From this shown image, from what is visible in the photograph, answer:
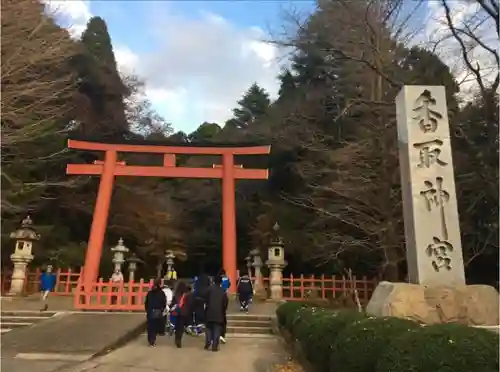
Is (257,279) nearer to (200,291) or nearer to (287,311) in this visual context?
(287,311)

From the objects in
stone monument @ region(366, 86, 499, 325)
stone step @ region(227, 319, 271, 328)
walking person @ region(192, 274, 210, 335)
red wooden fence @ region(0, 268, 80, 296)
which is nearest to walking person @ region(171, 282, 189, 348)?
walking person @ region(192, 274, 210, 335)

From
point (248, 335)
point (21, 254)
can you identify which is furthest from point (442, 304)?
point (21, 254)

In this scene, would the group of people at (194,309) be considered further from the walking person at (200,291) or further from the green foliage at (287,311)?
the green foliage at (287,311)

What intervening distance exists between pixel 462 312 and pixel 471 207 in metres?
9.20

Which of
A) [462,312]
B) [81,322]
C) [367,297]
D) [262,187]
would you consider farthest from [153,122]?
[462,312]

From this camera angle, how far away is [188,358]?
24.6ft

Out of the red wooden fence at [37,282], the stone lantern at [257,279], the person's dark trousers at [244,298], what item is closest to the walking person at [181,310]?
the person's dark trousers at [244,298]

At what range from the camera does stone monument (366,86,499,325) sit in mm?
6703

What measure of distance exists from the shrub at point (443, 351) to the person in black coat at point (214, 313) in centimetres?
500

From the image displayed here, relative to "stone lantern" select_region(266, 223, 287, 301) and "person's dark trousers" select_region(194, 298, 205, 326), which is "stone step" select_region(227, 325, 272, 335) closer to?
"person's dark trousers" select_region(194, 298, 205, 326)

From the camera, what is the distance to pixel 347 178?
16516 mm

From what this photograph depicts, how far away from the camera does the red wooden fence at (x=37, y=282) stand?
1827cm

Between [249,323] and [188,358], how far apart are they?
16.5ft

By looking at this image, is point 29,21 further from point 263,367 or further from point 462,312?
point 462,312
